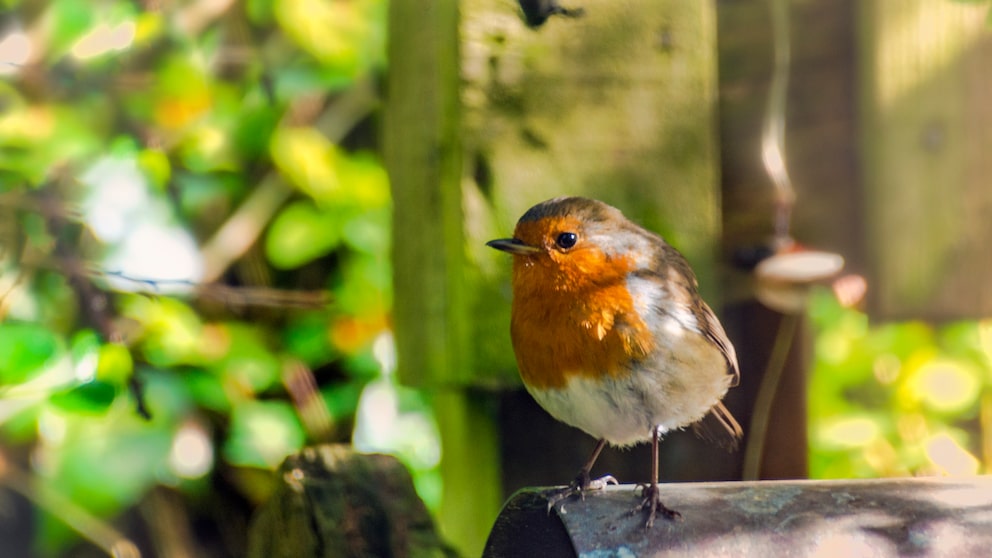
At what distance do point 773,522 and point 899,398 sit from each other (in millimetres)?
2250

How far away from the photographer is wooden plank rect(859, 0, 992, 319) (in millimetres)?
1800

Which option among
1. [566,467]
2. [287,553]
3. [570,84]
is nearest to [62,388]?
[287,553]

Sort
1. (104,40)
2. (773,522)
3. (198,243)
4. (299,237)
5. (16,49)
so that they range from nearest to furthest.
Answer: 1. (773,522)
2. (104,40)
3. (16,49)
4. (299,237)
5. (198,243)

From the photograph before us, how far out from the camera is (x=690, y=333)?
54.4 inches

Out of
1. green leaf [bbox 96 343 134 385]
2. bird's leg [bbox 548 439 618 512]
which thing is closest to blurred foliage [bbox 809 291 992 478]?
bird's leg [bbox 548 439 618 512]

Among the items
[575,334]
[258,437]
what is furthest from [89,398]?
[575,334]

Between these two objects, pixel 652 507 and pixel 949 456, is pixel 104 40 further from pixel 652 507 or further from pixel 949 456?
pixel 949 456

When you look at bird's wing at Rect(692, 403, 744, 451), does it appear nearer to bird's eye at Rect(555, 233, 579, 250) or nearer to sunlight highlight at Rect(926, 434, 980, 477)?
bird's eye at Rect(555, 233, 579, 250)

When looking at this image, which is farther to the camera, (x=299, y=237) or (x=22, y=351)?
(x=299, y=237)

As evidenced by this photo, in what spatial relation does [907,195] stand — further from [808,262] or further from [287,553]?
[287,553]

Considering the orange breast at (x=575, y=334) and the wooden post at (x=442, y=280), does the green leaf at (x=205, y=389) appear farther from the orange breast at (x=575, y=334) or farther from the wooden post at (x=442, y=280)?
the orange breast at (x=575, y=334)

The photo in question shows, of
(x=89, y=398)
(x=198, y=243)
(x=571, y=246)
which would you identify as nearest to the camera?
(x=571, y=246)

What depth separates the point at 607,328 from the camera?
133 centimetres

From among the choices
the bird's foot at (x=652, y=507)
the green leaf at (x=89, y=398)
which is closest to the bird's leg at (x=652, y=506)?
the bird's foot at (x=652, y=507)
